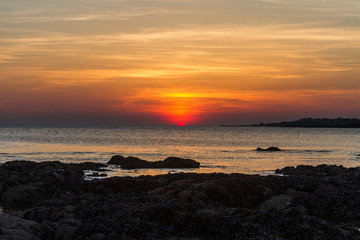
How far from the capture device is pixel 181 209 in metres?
15.7

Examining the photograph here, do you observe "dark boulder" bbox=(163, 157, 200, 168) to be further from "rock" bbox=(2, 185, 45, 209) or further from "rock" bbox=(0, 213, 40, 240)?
"rock" bbox=(0, 213, 40, 240)

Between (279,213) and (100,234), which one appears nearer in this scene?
(100,234)

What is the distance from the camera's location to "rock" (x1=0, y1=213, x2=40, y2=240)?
10969mm

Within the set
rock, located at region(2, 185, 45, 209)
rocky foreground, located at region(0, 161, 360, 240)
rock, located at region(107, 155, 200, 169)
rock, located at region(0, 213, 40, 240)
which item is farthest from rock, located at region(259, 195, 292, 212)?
rock, located at region(107, 155, 200, 169)

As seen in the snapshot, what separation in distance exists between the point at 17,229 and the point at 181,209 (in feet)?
21.1

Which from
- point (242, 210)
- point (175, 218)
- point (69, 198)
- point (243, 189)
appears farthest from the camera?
point (243, 189)

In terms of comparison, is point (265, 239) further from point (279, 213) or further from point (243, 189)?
point (243, 189)

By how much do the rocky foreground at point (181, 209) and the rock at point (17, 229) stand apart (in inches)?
1.1

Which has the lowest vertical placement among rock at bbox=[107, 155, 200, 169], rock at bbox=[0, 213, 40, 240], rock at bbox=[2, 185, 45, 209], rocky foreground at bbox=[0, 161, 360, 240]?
rock at bbox=[107, 155, 200, 169]

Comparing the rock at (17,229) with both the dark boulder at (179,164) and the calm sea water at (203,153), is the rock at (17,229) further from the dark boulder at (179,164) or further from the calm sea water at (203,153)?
the dark boulder at (179,164)

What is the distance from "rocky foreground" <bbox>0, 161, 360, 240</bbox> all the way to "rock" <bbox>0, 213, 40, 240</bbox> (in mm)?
28

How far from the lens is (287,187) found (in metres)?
23.9

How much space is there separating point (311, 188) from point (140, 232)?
13.5 metres

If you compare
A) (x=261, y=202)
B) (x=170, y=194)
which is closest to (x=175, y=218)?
(x=170, y=194)
